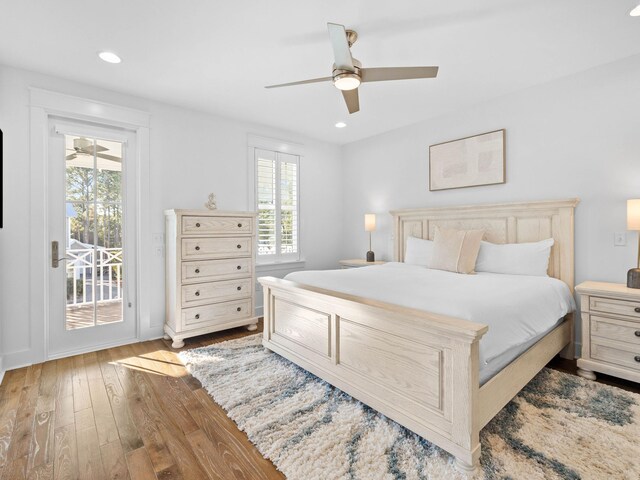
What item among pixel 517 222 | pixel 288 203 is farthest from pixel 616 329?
pixel 288 203

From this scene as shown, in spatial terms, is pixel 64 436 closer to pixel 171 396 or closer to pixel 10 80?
pixel 171 396

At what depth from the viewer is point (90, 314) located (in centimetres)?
307

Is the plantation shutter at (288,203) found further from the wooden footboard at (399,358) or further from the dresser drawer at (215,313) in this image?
the wooden footboard at (399,358)

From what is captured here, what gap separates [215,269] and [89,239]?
4.05 ft

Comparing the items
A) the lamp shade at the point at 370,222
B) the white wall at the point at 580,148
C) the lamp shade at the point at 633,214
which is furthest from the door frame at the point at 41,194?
the lamp shade at the point at 633,214

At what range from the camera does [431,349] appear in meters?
1.60

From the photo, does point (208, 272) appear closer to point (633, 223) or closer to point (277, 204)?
point (277, 204)

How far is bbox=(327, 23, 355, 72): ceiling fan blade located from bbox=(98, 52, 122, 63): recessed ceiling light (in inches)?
73.0

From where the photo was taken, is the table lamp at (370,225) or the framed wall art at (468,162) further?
the table lamp at (370,225)

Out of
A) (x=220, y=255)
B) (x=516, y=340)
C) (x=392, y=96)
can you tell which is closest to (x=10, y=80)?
(x=220, y=255)

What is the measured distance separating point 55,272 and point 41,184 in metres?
0.81

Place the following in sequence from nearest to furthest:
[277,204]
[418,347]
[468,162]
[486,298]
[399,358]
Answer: [418,347] < [399,358] < [486,298] < [468,162] < [277,204]

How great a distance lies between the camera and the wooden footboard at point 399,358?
146 cm

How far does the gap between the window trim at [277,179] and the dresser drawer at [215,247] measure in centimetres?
66
